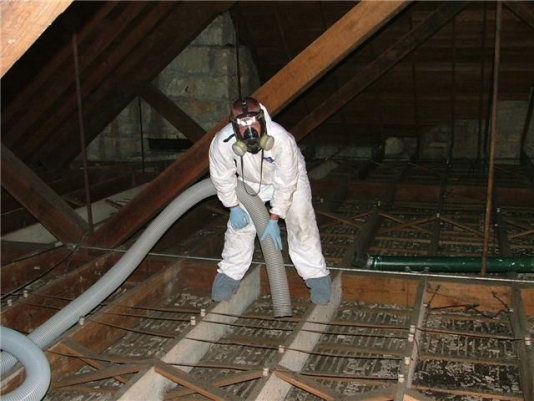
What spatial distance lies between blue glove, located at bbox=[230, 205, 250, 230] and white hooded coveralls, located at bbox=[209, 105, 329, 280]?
0.06 meters

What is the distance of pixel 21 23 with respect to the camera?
1.08m

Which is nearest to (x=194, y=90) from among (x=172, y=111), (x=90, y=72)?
(x=172, y=111)

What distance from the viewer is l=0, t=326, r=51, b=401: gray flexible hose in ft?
7.45

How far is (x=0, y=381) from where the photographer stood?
92.4 inches

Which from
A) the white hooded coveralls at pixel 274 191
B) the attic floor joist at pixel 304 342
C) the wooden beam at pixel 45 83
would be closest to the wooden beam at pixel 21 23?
the attic floor joist at pixel 304 342

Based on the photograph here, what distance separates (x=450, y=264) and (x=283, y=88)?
1539 mm

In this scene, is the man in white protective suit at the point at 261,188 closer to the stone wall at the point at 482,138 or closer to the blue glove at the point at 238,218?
the blue glove at the point at 238,218

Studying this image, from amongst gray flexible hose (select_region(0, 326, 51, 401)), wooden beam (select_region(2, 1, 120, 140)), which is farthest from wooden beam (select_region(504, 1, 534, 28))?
gray flexible hose (select_region(0, 326, 51, 401))

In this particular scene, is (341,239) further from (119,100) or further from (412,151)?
(412,151)

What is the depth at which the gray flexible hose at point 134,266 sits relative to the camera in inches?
114

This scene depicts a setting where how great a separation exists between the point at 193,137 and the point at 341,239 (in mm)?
2369

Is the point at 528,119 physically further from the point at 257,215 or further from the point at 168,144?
the point at 257,215

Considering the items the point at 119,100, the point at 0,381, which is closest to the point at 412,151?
the point at 119,100

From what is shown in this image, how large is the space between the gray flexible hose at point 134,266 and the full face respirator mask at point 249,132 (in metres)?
0.35
